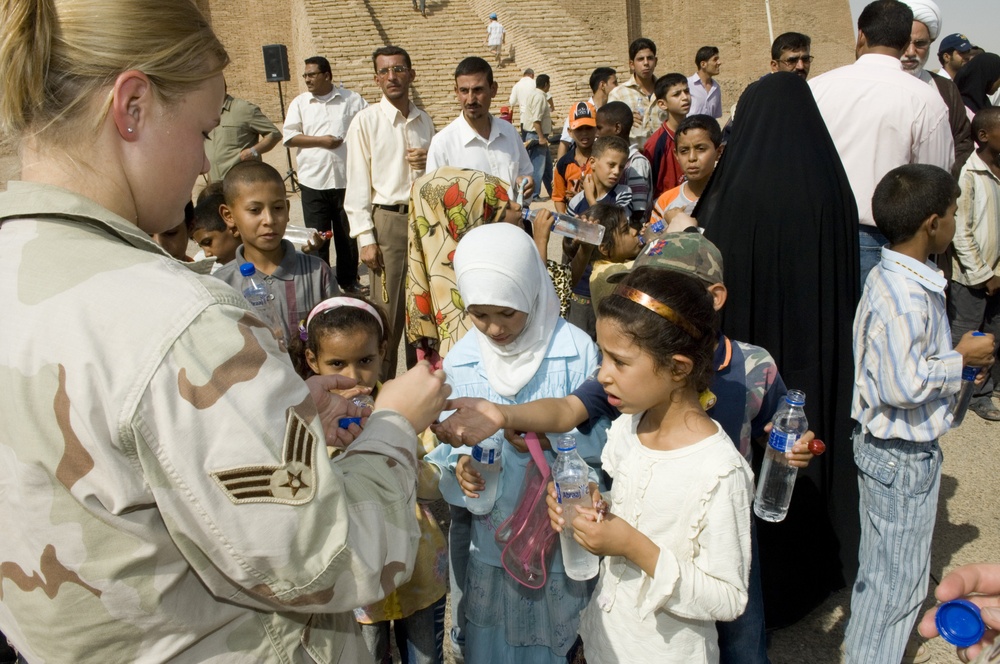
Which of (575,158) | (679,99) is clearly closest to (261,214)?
(575,158)

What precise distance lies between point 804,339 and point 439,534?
65.3 inches

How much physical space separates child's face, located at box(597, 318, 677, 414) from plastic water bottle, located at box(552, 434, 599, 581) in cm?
21

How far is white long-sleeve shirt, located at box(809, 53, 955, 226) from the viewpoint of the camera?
405cm

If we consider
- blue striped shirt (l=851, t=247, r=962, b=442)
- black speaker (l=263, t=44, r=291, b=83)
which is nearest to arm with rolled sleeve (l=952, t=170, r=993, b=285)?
blue striped shirt (l=851, t=247, r=962, b=442)

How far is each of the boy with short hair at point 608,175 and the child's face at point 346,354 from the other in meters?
2.81

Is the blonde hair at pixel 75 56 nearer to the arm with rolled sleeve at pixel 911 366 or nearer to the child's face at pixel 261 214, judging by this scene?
the arm with rolled sleeve at pixel 911 366

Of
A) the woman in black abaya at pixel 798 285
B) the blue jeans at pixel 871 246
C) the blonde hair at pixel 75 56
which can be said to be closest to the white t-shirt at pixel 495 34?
the blue jeans at pixel 871 246

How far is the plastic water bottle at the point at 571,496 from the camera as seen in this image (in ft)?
6.79

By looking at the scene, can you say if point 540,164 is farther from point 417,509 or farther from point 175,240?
point 417,509

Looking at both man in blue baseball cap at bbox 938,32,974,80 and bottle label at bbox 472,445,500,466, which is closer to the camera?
bottle label at bbox 472,445,500,466

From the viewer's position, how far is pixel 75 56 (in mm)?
1062

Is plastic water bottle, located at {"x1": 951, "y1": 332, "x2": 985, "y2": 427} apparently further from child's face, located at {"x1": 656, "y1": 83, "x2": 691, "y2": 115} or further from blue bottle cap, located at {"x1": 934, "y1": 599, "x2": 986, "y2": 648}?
child's face, located at {"x1": 656, "y1": 83, "x2": 691, "y2": 115}

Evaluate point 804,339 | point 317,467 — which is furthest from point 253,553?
point 804,339

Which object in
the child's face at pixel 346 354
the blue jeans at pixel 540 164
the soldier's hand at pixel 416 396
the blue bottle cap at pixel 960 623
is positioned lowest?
the blue jeans at pixel 540 164
